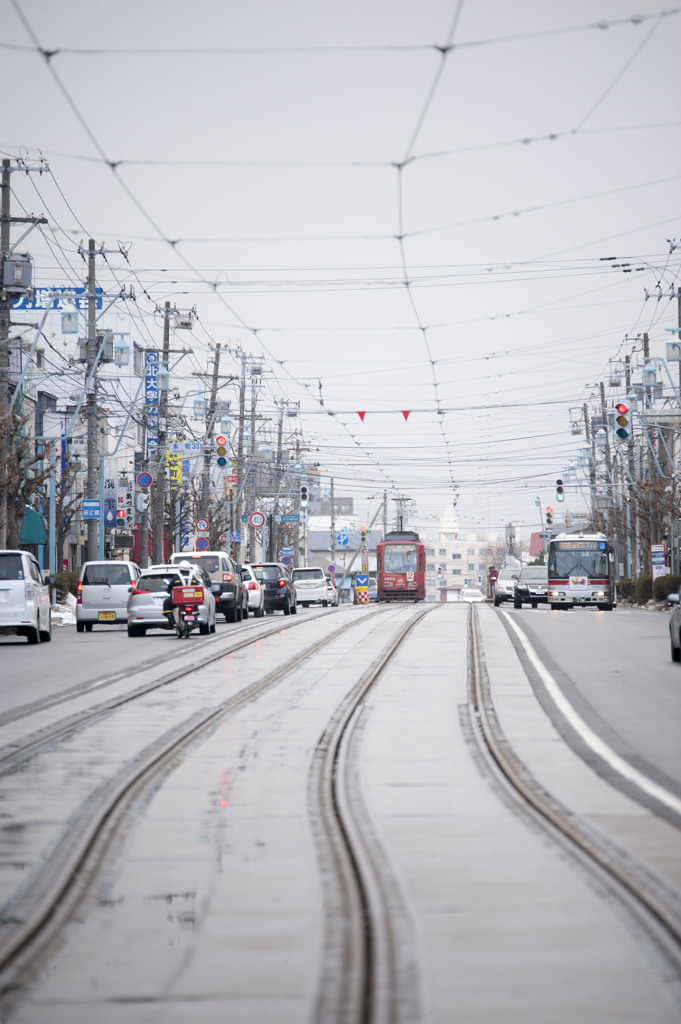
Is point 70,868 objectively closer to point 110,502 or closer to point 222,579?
point 222,579

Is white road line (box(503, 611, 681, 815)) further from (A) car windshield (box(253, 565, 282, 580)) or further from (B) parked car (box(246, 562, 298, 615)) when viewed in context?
(A) car windshield (box(253, 565, 282, 580))

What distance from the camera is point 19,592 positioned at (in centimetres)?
2820

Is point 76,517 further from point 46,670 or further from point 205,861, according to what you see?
point 205,861

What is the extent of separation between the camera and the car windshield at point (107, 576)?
35750 millimetres

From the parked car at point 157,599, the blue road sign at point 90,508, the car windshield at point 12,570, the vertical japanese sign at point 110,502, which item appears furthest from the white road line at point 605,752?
the vertical japanese sign at point 110,502

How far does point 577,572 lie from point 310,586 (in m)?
13.4

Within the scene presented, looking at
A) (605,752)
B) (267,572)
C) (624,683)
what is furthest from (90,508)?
(605,752)

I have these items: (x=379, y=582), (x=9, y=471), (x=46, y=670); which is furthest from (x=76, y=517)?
(x=46, y=670)

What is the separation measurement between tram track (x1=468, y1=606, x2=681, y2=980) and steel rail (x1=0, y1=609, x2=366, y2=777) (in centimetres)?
410

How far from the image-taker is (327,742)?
43.0 feet

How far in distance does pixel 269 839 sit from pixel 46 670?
1493 cm

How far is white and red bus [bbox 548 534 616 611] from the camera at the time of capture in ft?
177

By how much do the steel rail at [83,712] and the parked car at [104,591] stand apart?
8.78 metres

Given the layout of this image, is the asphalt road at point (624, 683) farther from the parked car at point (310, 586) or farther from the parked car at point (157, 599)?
the parked car at point (310, 586)
